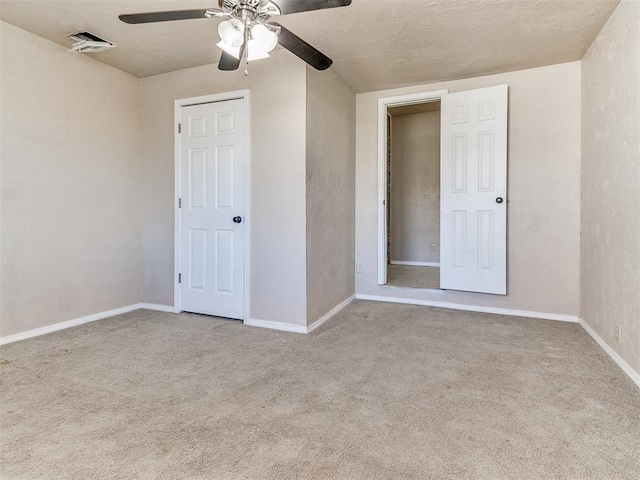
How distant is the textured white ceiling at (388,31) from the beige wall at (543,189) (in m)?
0.22

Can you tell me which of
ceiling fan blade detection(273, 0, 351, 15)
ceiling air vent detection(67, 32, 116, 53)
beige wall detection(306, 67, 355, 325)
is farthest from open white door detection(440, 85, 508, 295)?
ceiling air vent detection(67, 32, 116, 53)

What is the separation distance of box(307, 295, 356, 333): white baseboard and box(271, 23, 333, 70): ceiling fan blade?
6.74ft

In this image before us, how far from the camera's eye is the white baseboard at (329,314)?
3.03 m

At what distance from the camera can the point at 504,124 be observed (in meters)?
3.32

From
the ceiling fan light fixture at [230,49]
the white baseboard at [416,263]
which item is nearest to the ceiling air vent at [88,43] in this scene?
the ceiling fan light fixture at [230,49]

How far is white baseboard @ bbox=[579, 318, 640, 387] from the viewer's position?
2.01 metres

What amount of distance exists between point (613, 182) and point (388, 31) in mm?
1939

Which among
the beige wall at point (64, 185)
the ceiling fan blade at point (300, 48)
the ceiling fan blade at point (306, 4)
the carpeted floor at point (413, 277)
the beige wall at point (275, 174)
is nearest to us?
the ceiling fan blade at point (306, 4)

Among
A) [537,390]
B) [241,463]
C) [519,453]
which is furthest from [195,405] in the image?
→ [537,390]

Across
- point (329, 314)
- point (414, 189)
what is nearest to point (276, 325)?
point (329, 314)

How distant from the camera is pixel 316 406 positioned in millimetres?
1786

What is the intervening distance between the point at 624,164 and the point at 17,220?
4.38 m

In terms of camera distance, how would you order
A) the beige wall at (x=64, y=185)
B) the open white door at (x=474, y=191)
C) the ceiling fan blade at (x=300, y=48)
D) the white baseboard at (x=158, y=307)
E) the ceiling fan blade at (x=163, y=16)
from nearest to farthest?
1. the ceiling fan blade at (x=163, y=16)
2. the ceiling fan blade at (x=300, y=48)
3. the beige wall at (x=64, y=185)
4. the open white door at (x=474, y=191)
5. the white baseboard at (x=158, y=307)

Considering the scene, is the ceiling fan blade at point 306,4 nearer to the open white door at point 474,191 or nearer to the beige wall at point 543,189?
the open white door at point 474,191
